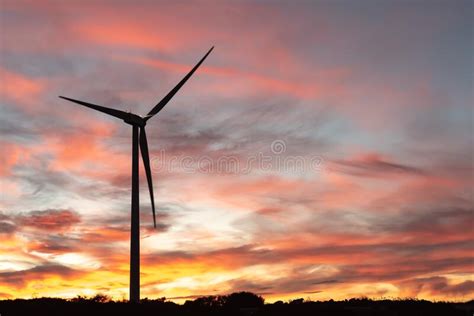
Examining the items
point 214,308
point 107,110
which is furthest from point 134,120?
point 214,308

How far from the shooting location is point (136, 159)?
213 feet

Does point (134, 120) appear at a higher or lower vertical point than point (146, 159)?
higher

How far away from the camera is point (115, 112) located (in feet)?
221

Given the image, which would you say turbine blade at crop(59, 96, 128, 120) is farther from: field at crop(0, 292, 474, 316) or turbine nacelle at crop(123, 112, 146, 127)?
field at crop(0, 292, 474, 316)

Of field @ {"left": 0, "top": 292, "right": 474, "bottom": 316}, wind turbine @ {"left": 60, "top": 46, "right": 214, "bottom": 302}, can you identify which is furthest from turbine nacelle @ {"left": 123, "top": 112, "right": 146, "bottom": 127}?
field @ {"left": 0, "top": 292, "right": 474, "bottom": 316}

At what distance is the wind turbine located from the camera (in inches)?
2327

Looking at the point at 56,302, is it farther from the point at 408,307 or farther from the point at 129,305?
the point at 408,307

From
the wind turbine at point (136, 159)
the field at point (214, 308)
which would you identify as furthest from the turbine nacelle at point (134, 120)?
the field at point (214, 308)

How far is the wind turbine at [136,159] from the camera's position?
59103 millimetres

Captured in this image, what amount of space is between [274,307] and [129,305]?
10.3 metres

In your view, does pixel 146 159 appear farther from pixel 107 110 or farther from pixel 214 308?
pixel 214 308

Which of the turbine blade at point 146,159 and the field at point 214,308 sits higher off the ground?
the turbine blade at point 146,159

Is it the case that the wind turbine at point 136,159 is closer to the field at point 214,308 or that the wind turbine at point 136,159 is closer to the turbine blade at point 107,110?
the turbine blade at point 107,110

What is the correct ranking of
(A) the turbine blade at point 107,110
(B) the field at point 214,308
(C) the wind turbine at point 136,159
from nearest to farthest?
(B) the field at point 214,308 < (C) the wind turbine at point 136,159 < (A) the turbine blade at point 107,110
